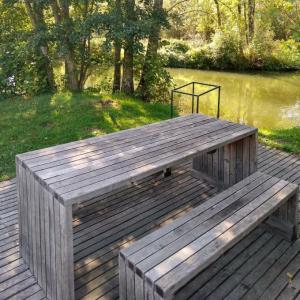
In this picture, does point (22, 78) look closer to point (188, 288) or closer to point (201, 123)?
point (201, 123)

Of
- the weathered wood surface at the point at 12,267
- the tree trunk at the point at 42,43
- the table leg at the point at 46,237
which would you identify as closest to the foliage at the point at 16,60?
the tree trunk at the point at 42,43

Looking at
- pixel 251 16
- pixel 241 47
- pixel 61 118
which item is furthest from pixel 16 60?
pixel 251 16

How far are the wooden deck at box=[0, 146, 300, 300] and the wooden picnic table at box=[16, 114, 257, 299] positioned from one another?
217 mm

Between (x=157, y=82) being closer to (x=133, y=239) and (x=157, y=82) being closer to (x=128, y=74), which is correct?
(x=128, y=74)

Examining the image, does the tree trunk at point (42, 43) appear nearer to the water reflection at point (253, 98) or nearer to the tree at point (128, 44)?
the tree at point (128, 44)

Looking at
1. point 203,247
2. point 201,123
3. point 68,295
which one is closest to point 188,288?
point 203,247

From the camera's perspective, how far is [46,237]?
245 centimetres

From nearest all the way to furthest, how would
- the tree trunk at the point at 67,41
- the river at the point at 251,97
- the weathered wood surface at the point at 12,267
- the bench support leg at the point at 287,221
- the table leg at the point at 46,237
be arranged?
the table leg at the point at 46,237 < the weathered wood surface at the point at 12,267 < the bench support leg at the point at 287,221 < the tree trunk at the point at 67,41 < the river at the point at 251,97

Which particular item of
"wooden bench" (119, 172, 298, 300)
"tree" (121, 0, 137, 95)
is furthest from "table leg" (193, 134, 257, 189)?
"tree" (121, 0, 137, 95)

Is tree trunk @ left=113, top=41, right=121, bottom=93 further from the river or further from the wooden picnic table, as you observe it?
the wooden picnic table

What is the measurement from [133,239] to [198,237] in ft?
3.00

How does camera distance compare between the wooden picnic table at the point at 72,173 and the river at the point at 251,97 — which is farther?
the river at the point at 251,97

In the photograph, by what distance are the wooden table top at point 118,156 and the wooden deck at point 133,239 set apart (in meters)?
0.75

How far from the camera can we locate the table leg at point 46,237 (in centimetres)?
225
